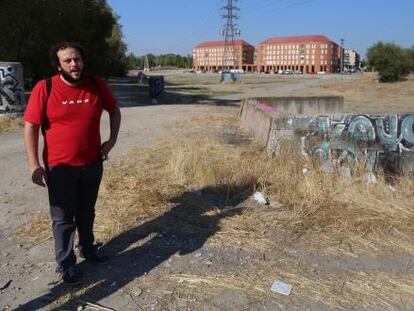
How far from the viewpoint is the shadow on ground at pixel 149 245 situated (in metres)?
4.15

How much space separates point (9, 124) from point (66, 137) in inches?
479

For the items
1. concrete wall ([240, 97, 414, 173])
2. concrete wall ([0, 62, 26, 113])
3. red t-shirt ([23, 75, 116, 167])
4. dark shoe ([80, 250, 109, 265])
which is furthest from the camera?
concrete wall ([0, 62, 26, 113])

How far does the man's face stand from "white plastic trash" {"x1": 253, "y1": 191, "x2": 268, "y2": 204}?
11.2 feet

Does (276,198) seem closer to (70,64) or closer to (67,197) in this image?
(67,197)

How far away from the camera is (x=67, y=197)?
4219 mm

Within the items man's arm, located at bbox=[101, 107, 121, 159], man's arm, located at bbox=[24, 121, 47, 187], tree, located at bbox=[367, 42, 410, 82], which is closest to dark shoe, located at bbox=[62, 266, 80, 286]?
man's arm, located at bbox=[24, 121, 47, 187]

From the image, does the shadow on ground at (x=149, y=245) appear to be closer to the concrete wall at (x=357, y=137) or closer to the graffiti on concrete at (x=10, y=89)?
the concrete wall at (x=357, y=137)

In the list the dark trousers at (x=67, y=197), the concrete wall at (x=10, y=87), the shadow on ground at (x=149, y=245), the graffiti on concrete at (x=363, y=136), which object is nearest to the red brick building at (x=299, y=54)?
the concrete wall at (x=10, y=87)

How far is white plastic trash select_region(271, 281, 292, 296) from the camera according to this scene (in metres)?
4.23

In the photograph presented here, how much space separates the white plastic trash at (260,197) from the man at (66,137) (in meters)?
2.86

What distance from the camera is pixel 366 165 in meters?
8.84

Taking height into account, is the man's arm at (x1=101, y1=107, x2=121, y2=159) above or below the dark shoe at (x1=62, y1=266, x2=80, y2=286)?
above

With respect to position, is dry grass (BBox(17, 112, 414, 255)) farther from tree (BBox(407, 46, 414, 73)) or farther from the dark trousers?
tree (BBox(407, 46, 414, 73))

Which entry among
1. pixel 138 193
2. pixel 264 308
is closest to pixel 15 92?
pixel 138 193
